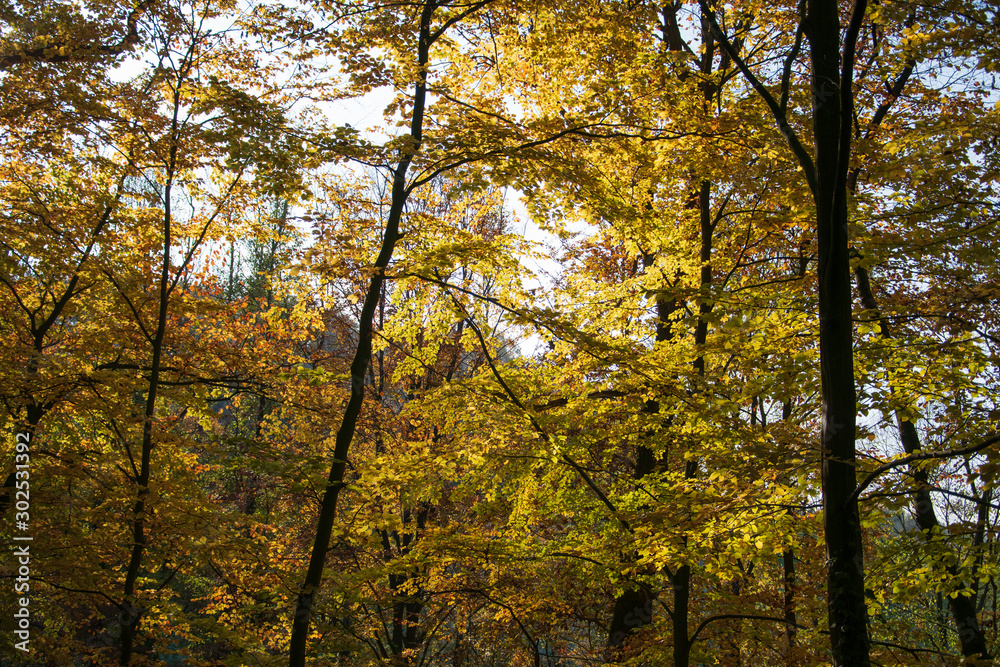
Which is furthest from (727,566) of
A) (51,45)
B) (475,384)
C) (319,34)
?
(51,45)

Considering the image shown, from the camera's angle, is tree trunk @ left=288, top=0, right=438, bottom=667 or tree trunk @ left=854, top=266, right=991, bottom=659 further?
tree trunk @ left=854, top=266, right=991, bottom=659

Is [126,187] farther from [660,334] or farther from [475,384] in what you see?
[660,334]

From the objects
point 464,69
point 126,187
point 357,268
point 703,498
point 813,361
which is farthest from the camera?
point 126,187

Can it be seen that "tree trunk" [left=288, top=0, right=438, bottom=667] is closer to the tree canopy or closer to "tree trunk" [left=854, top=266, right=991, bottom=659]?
the tree canopy

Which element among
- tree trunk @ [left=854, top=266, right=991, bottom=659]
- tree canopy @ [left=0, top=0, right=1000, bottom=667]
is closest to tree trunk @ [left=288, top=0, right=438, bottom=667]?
tree canopy @ [left=0, top=0, right=1000, bottom=667]

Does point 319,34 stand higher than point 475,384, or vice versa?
point 319,34

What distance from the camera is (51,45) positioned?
7.07 m

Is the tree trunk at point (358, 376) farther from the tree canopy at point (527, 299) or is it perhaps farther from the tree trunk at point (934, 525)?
the tree trunk at point (934, 525)

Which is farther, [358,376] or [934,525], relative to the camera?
[934,525]

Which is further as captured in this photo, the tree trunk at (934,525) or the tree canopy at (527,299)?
the tree trunk at (934,525)

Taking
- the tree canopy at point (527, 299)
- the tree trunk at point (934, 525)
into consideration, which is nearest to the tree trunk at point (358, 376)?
the tree canopy at point (527, 299)

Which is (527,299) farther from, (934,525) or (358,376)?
(934,525)

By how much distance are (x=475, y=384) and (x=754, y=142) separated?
386 centimetres

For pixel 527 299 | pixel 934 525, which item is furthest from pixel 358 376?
pixel 934 525
